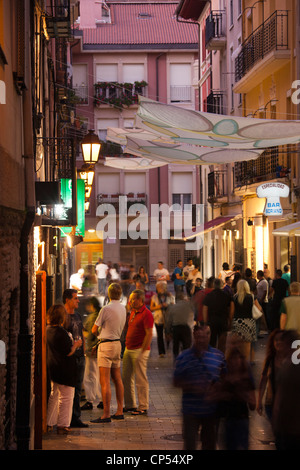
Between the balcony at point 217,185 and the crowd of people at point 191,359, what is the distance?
689 inches

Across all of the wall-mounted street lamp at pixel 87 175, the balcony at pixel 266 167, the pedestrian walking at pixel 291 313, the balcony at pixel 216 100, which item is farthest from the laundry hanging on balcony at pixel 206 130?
the balcony at pixel 216 100

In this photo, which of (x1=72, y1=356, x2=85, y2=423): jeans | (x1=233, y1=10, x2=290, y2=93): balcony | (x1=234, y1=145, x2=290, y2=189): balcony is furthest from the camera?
(x1=233, y1=10, x2=290, y2=93): balcony

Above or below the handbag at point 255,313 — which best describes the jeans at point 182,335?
below

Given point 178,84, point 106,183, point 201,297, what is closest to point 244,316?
point 201,297

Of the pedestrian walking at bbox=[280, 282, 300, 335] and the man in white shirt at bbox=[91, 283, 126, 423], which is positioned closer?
the man in white shirt at bbox=[91, 283, 126, 423]

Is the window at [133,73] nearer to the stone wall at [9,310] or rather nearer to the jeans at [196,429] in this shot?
the stone wall at [9,310]

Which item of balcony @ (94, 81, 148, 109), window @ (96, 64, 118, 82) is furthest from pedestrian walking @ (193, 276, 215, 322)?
window @ (96, 64, 118, 82)

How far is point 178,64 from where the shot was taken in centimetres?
5456

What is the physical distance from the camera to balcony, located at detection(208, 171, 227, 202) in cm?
3838

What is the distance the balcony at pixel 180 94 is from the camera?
5447 centimetres

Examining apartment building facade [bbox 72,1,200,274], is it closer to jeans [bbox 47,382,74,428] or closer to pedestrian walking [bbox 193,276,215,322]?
pedestrian walking [bbox 193,276,215,322]

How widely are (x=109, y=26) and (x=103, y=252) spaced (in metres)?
15.1

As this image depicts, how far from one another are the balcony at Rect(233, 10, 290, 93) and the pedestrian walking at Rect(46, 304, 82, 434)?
17.1m

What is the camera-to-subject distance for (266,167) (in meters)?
27.5
